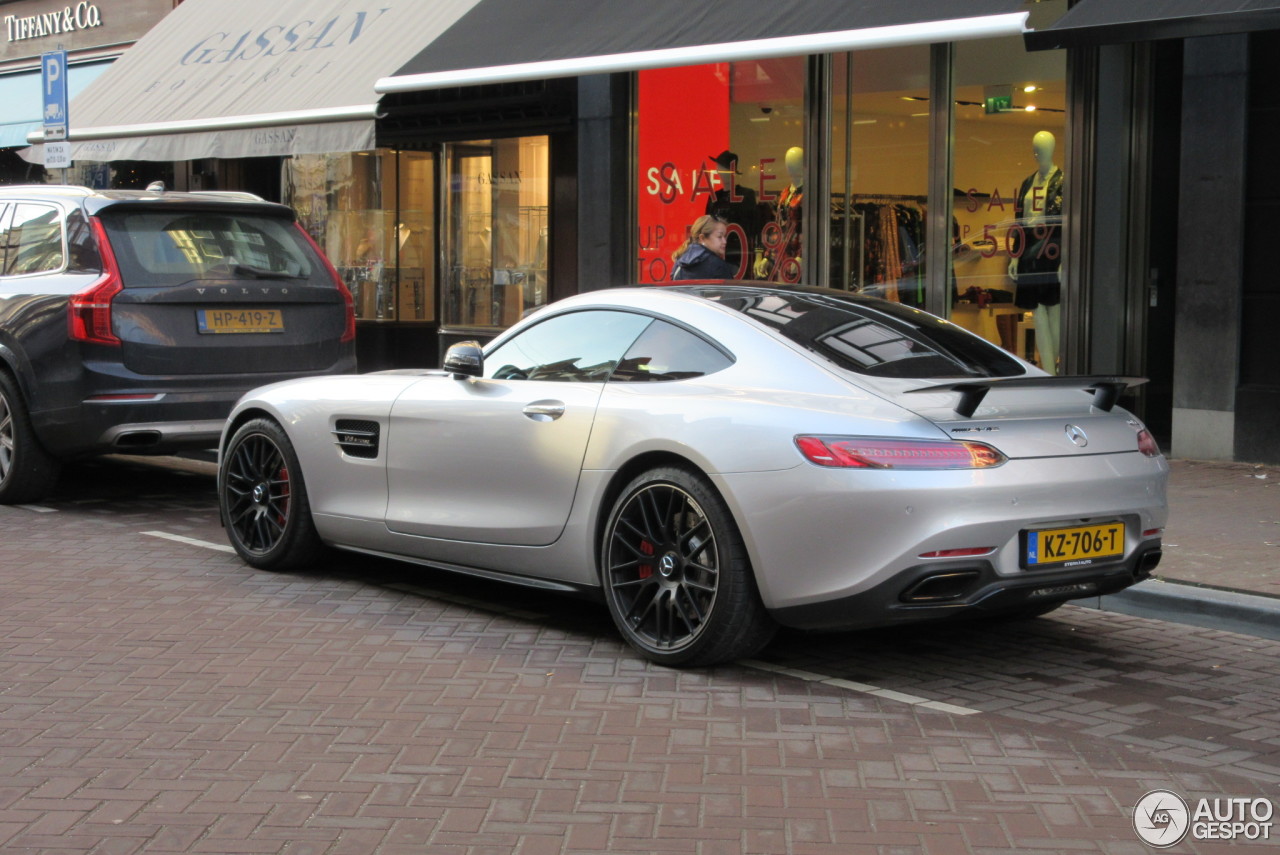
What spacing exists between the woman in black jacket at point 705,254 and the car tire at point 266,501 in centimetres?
333

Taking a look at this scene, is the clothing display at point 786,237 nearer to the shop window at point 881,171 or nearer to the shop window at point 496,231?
the shop window at point 881,171

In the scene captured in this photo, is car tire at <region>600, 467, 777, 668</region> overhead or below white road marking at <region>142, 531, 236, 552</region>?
overhead

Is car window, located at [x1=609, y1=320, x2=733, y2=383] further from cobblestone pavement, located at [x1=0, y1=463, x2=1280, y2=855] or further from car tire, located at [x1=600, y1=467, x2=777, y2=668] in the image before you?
cobblestone pavement, located at [x1=0, y1=463, x2=1280, y2=855]

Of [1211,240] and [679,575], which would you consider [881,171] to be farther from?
[679,575]

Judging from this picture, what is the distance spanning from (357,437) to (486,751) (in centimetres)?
263

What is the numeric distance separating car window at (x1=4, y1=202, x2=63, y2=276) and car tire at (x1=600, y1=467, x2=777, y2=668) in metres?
5.24

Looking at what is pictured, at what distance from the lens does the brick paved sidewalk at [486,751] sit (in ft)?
12.8

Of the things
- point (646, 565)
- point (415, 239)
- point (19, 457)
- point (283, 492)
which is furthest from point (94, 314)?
point (415, 239)

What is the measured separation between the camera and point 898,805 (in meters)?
4.11

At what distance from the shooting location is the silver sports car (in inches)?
196

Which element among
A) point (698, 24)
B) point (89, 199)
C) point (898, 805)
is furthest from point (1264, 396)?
point (89, 199)

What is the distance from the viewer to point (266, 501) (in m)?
7.40

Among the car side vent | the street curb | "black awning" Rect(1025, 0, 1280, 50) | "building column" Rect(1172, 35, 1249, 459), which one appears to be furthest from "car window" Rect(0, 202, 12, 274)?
"building column" Rect(1172, 35, 1249, 459)

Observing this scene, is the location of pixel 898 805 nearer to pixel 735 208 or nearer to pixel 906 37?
pixel 906 37
